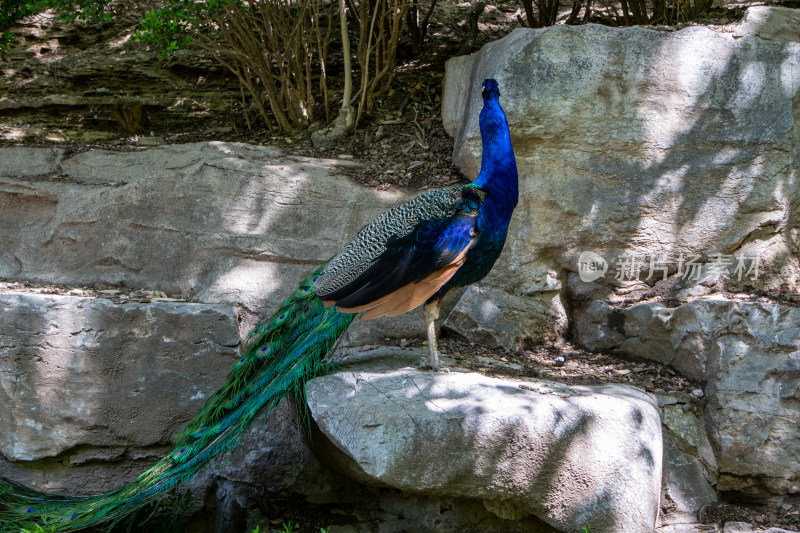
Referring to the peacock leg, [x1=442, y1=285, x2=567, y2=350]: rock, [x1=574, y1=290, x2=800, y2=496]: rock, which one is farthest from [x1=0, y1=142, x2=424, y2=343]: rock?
[x1=574, y1=290, x2=800, y2=496]: rock

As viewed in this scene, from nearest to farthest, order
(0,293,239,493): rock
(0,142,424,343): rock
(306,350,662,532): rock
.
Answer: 1. (306,350,662,532): rock
2. (0,293,239,493): rock
3. (0,142,424,343): rock

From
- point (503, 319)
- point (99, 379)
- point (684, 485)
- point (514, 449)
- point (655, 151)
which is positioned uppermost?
point (655, 151)

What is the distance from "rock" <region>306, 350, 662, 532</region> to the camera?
3.09 meters

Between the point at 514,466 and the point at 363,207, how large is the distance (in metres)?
2.26

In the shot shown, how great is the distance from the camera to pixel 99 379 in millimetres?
4090

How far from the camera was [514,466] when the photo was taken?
3.13m

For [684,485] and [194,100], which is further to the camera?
[194,100]

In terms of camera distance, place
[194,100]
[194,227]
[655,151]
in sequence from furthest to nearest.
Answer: [194,100] < [194,227] < [655,151]

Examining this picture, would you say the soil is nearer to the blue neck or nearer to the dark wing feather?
the blue neck

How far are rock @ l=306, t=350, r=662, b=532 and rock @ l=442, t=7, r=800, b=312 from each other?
164 centimetres

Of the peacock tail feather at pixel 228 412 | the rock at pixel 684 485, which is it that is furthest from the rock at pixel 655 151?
the peacock tail feather at pixel 228 412

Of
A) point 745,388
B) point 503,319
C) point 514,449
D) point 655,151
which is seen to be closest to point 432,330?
point 514,449

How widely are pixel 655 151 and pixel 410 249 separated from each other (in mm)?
1987

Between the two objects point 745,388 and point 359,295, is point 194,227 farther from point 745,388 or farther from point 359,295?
point 745,388
